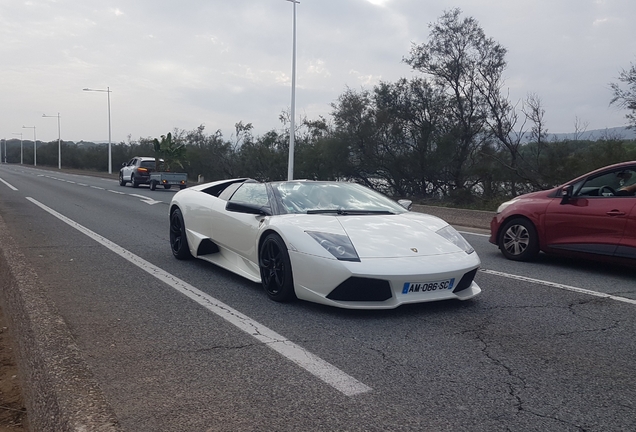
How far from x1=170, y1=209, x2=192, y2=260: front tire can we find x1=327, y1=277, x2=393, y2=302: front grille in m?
3.38

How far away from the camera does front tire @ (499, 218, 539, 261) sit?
805 cm

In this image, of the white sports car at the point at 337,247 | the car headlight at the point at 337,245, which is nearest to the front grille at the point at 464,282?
the white sports car at the point at 337,247

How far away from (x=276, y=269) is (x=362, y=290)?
0.99 metres

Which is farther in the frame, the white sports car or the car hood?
the car hood

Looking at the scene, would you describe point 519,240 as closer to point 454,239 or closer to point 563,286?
point 563,286

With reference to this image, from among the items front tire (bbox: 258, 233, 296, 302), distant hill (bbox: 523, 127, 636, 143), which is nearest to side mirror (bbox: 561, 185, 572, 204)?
front tire (bbox: 258, 233, 296, 302)

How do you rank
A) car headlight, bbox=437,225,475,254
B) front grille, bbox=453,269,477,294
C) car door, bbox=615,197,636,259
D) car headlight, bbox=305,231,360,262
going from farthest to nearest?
car door, bbox=615,197,636,259
car headlight, bbox=437,225,475,254
front grille, bbox=453,269,477,294
car headlight, bbox=305,231,360,262

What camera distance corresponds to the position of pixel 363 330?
4.71 metres

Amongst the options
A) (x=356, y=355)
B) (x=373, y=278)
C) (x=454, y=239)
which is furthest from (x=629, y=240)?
(x=356, y=355)

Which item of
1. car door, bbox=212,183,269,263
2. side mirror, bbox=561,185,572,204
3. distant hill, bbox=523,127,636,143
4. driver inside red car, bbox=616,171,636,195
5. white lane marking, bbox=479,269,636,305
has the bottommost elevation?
white lane marking, bbox=479,269,636,305

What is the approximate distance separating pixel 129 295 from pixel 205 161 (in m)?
38.6

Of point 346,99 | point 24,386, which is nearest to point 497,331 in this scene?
point 24,386

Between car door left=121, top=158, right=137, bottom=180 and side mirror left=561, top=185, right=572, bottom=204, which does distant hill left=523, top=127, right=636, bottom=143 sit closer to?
side mirror left=561, top=185, right=572, bottom=204

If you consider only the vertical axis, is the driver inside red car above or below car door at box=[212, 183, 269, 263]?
above
